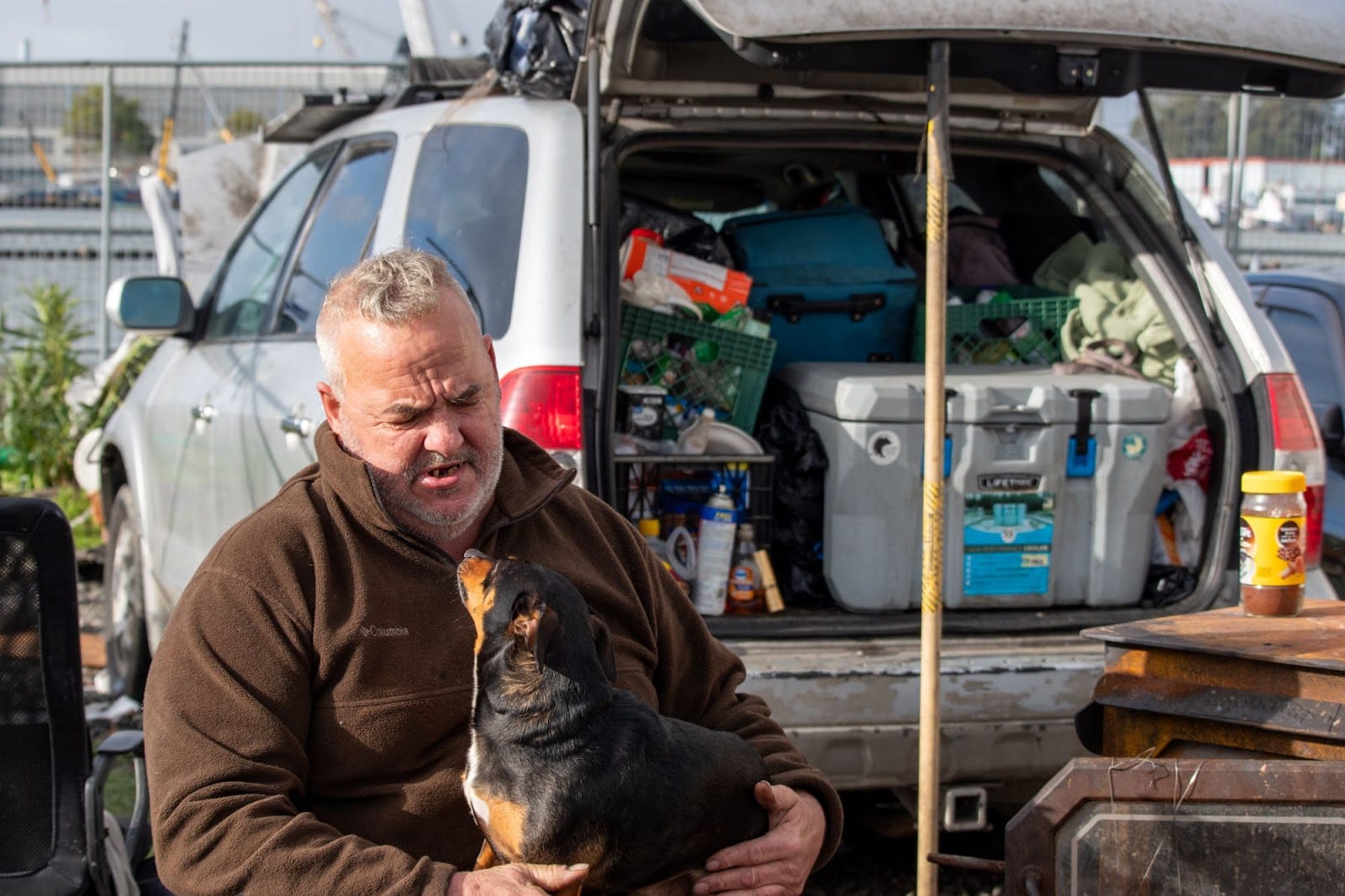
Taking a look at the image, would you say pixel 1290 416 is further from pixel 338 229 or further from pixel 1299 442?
pixel 338 229

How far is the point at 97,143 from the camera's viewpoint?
33.7 feet

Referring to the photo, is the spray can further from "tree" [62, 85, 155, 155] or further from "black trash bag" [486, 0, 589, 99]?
"tree" [62, 85, 155, 155]

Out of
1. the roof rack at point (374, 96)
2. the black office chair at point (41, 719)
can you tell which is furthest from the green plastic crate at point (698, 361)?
the black office chair at point (41, 719)

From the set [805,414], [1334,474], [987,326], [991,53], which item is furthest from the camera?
[1334,474]

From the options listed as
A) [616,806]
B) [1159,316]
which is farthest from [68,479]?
[616,806]

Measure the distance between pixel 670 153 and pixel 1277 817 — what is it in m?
3.81

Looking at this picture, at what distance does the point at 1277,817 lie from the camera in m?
2.28

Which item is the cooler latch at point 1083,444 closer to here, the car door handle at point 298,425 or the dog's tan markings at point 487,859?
the car door handle at point 298,425

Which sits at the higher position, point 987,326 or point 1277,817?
point 987,326

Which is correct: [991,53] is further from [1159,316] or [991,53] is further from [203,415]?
[203,415]

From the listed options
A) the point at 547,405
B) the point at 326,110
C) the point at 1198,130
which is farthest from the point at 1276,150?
the point at 547,405

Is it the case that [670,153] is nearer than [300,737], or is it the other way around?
[300,737]

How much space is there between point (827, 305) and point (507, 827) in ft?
10.5

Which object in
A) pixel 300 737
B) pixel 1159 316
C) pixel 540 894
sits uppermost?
pixel 1159 316
